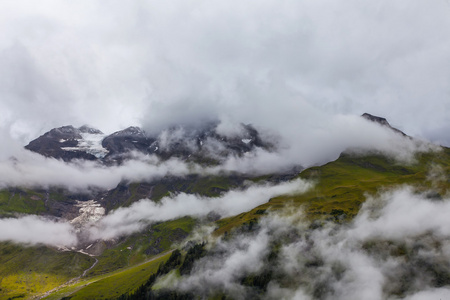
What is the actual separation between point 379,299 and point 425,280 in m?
31.9

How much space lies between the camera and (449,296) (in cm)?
18588

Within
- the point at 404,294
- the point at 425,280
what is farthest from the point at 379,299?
the point at 425,280

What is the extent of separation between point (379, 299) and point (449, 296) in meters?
38.7

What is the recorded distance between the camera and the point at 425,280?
199 metres

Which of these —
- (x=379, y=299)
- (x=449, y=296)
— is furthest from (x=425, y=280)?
(x=379, y=299)

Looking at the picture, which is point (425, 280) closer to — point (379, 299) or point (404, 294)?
point (404, 294)

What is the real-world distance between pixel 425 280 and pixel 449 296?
15.2 metres

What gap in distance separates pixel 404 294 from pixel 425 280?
1709 centimetres

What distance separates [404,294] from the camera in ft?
646

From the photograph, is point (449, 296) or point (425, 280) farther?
point (425, 280)

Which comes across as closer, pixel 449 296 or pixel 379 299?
pixel 449 296

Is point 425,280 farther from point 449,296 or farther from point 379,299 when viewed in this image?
point 379,299

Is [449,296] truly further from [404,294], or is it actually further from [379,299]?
[379,299]

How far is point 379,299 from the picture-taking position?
7864 inches
